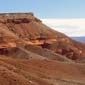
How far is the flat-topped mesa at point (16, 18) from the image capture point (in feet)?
355

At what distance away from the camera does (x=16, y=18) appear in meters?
112

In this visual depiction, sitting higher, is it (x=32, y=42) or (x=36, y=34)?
(x=36, y=34)

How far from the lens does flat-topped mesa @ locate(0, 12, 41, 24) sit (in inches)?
4262

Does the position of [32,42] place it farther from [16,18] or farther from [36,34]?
[16,18]

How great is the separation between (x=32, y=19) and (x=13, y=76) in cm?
8368

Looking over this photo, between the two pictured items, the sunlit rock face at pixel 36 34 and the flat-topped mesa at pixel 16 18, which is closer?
the sunlit rock face at pixel 36 34

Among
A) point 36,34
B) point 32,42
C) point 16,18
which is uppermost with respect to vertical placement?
point 16,18

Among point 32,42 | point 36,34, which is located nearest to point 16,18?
point 36,34

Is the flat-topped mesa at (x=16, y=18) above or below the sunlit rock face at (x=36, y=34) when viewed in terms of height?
above

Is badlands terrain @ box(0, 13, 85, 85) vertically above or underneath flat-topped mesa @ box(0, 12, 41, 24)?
underneath

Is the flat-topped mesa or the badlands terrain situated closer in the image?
the badlands terrain

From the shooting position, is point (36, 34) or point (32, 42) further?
point (36, 34)

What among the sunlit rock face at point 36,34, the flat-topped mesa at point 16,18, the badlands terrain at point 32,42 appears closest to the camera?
the badlands terrain at point 32,42

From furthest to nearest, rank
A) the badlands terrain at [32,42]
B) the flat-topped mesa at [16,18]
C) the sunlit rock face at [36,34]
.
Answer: the flat-topped mesa at [16,18] < the sunlit rock face at [36,34] < the badlands terrain at [32,42]
